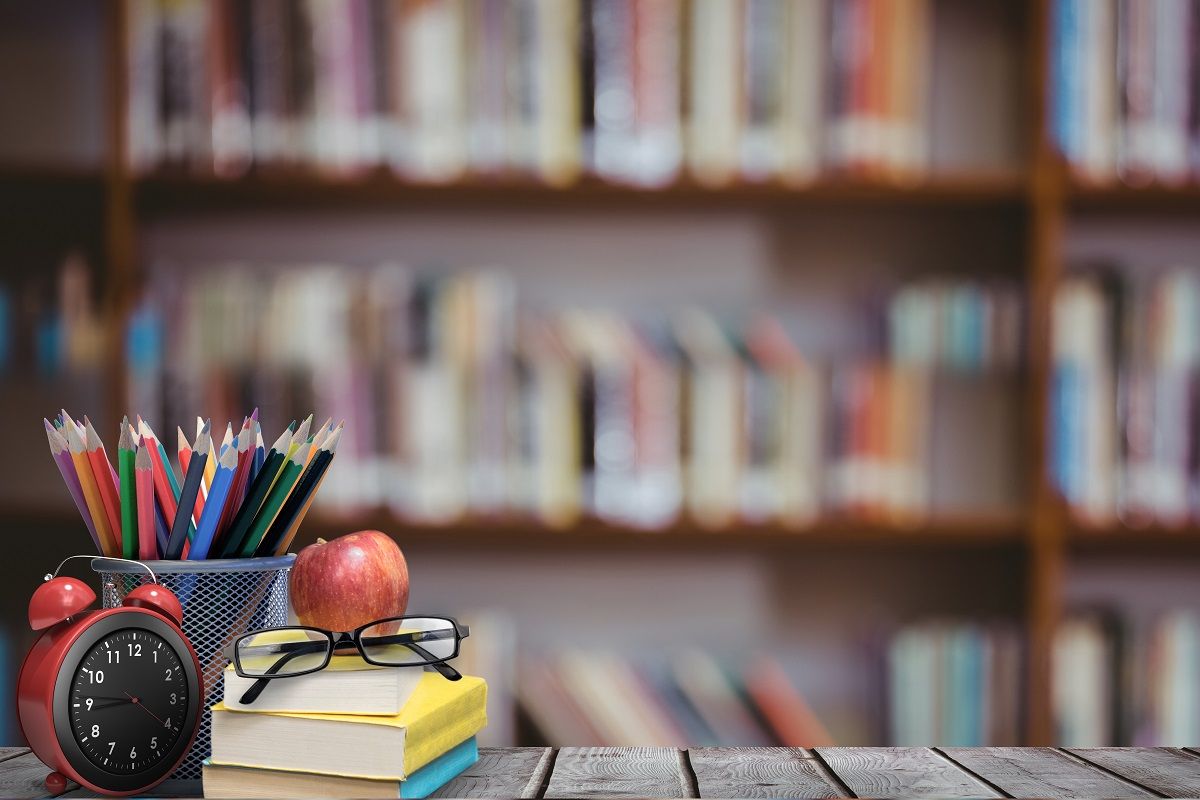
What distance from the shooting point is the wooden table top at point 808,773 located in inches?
28.2

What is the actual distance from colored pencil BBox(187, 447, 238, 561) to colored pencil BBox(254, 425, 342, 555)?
1.3 inches

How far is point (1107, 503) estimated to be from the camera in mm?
1943

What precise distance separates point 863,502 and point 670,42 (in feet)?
2.75

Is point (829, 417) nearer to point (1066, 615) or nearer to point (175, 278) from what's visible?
point (1066, 615)

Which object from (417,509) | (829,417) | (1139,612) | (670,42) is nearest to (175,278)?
(417,509)

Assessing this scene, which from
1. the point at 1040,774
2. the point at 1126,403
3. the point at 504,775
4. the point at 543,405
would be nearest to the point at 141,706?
the point at 504,775

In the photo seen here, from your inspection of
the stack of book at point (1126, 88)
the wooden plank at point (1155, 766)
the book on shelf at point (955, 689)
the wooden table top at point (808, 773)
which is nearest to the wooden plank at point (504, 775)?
the wooden table top at point (808, 773)

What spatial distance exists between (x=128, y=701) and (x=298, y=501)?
158mm

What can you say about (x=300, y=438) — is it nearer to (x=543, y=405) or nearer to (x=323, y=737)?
(x=323, y=737)

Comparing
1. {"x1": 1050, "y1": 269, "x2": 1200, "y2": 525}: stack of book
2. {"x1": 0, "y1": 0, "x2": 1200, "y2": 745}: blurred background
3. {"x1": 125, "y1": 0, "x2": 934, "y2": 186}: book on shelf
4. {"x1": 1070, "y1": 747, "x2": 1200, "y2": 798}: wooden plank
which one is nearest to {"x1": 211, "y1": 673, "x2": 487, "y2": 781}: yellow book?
{"x1": 1070, "y1": 747, "x2": 1200, "y2": 798}: wooden plank

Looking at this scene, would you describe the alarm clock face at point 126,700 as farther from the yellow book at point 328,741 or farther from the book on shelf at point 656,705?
the book on shelf at point 656,705

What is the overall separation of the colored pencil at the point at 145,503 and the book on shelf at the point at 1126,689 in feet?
5.36

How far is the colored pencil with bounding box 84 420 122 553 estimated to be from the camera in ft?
2.41

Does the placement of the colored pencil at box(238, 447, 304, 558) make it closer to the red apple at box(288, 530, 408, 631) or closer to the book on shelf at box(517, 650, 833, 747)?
the red apple at box(288, 530, 408, 631)
